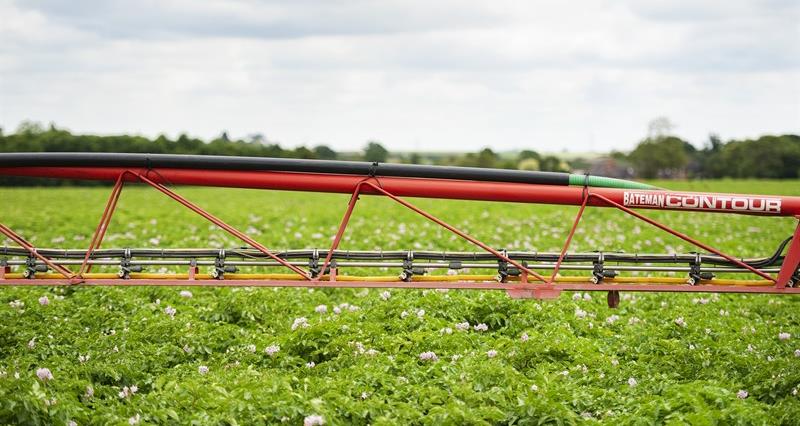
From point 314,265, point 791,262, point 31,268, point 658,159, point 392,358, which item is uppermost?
point 658,159

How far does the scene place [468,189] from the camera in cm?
823

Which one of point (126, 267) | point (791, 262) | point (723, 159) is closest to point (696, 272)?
Answer: point (791, 262)

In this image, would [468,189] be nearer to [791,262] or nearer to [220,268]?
[220,268]

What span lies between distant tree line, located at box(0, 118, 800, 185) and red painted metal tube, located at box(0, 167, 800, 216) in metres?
28.2

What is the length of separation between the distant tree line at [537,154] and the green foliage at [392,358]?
26.2 m

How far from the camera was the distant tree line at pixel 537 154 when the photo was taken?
52594 mm

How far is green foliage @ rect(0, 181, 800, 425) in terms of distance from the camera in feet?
21.9

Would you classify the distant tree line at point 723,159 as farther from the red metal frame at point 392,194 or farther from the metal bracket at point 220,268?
the metal bracket at point 220,268

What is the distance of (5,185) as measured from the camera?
54688mm

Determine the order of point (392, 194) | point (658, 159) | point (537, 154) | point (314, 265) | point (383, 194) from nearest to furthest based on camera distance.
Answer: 1. point (383, 194)
2. point (392, 194)
3. point (314, 265)
4. point (537, 154)
5. point (658, 159)

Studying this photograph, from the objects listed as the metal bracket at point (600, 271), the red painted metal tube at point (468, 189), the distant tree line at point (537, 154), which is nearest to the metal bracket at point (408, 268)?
the red painted metal tube at point (468, 189)

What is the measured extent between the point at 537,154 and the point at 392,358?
4016cm

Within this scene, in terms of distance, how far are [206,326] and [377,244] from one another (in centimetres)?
789

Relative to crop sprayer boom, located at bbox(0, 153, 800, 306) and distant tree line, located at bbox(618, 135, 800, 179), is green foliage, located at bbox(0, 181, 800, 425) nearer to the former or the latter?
crop sprayer boom, located at bbox(0, 153, 800, 306)
